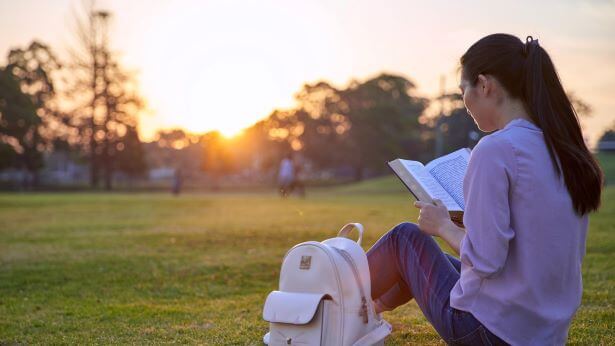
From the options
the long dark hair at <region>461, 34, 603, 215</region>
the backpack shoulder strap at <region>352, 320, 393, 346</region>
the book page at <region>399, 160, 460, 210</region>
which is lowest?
the backpack shoulder strap at <region>352, 320, 393, 346</region>

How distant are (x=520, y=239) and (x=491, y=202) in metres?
0.20

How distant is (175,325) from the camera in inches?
187

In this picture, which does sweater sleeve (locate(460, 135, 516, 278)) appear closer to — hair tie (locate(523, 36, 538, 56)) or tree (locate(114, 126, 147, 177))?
hair tie (locate(523, 36, 538, 56))

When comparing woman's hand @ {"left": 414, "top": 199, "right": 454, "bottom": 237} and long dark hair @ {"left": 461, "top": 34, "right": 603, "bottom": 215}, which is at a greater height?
long dark hair @ {"left": 461, "top": 34, "right": 603, "bottom": 215}

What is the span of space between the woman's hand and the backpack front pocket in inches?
22.4

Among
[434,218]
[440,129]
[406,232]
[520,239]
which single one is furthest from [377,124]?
[520,239]

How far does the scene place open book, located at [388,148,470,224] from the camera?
2.87 meters

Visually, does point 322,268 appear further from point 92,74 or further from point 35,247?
point 92,74

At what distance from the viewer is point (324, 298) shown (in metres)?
2.99

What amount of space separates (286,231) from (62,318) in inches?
269

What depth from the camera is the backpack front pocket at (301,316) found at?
2.97 meters

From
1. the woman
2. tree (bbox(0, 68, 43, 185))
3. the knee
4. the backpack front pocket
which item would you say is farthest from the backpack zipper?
tree (bbox(0, 68, 43, 185))

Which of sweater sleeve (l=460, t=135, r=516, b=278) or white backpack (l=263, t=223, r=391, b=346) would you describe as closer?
sweater sleeve (l=460, t=135, r=516, b=278)

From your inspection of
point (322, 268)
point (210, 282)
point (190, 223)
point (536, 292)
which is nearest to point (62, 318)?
point (210, 282)
